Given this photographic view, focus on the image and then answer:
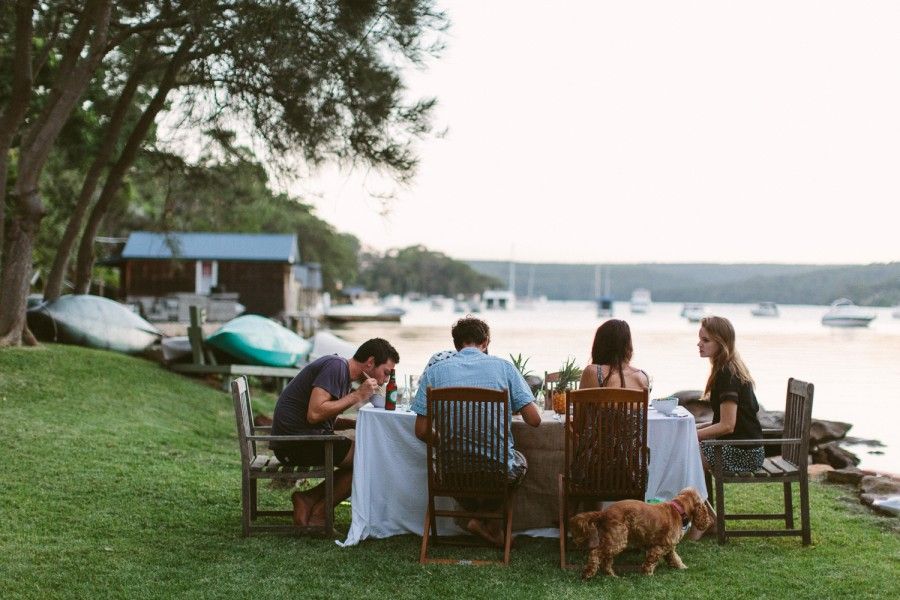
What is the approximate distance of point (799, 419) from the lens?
5.81 m

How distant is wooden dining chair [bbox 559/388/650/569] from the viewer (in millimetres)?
5125

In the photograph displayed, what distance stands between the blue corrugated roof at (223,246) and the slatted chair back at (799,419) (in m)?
37.6

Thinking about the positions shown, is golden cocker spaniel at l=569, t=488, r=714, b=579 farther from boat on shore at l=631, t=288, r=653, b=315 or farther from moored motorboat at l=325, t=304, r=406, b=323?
boat on shore at l=631, t=288, r=653, b=315

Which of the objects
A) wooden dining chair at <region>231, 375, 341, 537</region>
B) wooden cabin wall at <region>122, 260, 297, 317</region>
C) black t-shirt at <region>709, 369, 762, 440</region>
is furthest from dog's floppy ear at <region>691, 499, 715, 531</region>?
wooden cabin wall at <region>122, 260, 297, 317</region>

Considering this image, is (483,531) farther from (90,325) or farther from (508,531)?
(90,325)

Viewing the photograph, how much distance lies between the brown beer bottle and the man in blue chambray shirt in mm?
414

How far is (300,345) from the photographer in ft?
58.4

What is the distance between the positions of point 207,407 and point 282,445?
25.6 feet

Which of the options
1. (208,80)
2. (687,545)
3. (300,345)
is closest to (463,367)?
(687,545)

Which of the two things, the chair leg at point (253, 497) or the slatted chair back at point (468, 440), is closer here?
the slatted chair back at point (468, 440)

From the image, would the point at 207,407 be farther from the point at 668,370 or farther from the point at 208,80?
the point at 668,370

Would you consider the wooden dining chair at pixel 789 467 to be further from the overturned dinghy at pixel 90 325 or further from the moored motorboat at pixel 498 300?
Answer: the moored motorboat at pixel 498 300

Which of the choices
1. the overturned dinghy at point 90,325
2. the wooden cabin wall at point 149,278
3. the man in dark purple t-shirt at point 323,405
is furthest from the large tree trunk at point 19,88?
the wooden cabin wall at point 149,278

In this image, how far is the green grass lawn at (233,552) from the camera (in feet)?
16.3
